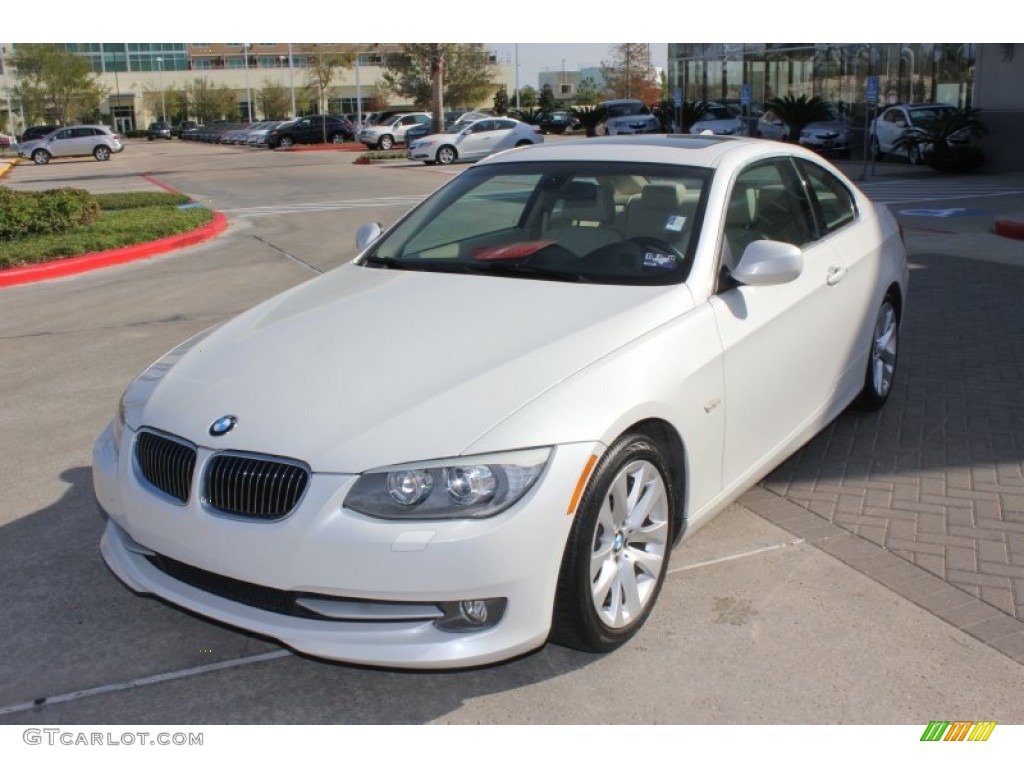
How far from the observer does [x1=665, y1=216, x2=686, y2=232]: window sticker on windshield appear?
14.3ft

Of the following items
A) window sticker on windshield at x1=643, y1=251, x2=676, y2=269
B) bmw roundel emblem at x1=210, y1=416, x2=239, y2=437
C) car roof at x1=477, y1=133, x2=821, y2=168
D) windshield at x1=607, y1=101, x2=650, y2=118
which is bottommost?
bmw roundel emblem at x1=210, y1=416, x2=239, y2=437

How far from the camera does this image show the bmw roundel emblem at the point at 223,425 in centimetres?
334

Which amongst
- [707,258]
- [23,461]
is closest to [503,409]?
[707,258]

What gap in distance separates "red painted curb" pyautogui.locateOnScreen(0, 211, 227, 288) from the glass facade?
23.2 metres

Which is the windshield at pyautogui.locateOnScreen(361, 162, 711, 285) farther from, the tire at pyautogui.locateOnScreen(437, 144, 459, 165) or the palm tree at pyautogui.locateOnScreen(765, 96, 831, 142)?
the palm tree at pyautogui.locateOnScreen(765, 96, 831, 142)

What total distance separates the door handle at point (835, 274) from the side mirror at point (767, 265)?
889 mm

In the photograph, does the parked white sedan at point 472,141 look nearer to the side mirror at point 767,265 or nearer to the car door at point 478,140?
the car door at point 478,140

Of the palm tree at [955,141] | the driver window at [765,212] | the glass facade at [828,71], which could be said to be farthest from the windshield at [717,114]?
the driver window at [765,212]

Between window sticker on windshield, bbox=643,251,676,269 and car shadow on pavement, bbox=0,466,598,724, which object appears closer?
car shadow on pavement, bbox=0,466,598,724

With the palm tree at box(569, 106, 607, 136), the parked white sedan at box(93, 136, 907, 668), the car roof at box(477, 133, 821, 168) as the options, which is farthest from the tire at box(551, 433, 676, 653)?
the palm tree at box(569, 106, 607, 136)

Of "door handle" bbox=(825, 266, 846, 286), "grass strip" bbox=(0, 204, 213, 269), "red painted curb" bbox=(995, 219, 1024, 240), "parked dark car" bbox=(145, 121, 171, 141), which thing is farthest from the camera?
"parked dark car" bbox=(145, 121, 171, 141)

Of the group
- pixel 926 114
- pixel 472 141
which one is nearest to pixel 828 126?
pixel 926 114

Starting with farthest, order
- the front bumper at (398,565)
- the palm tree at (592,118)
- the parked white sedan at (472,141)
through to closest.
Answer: the palm tree at (592,118), the parked white sedan at (472,141), the front bumper at (398,565)

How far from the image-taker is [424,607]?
10.2ft
